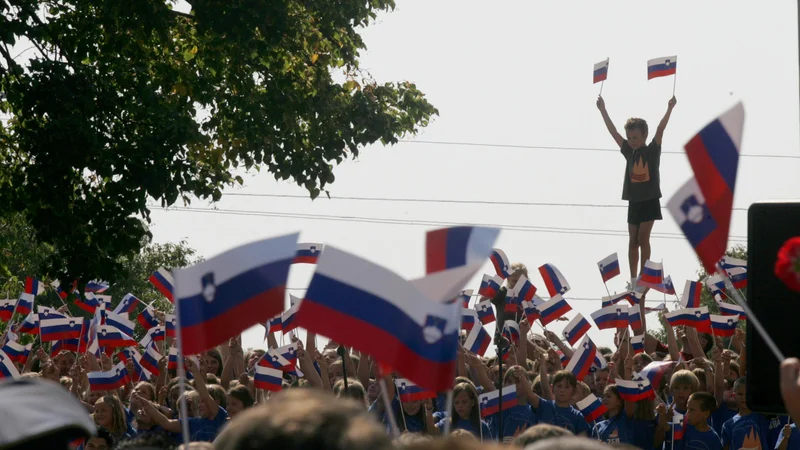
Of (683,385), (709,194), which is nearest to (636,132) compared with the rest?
(683,385)

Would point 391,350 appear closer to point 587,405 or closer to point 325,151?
point 587,405

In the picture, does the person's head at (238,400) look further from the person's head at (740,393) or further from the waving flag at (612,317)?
the waving flag at (612,317)

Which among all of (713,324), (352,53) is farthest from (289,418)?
(352,53)

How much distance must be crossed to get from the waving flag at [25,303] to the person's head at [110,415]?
6.53 m

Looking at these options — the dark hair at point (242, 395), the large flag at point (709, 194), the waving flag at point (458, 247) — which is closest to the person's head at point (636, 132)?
the dark hair at point (242, 395)

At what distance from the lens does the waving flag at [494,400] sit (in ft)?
29.2

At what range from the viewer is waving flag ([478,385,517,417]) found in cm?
891

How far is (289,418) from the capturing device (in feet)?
6.47

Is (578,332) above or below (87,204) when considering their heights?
below

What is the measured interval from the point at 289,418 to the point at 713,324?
9.55 m

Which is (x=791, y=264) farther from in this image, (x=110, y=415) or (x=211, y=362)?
(x=211, y=362)

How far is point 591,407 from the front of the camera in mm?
8984

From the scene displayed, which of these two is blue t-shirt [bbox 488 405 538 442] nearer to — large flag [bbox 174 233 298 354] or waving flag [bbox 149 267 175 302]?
large flag [bbox 174 233 298 354]

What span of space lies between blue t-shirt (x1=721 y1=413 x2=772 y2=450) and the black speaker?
3741mm
